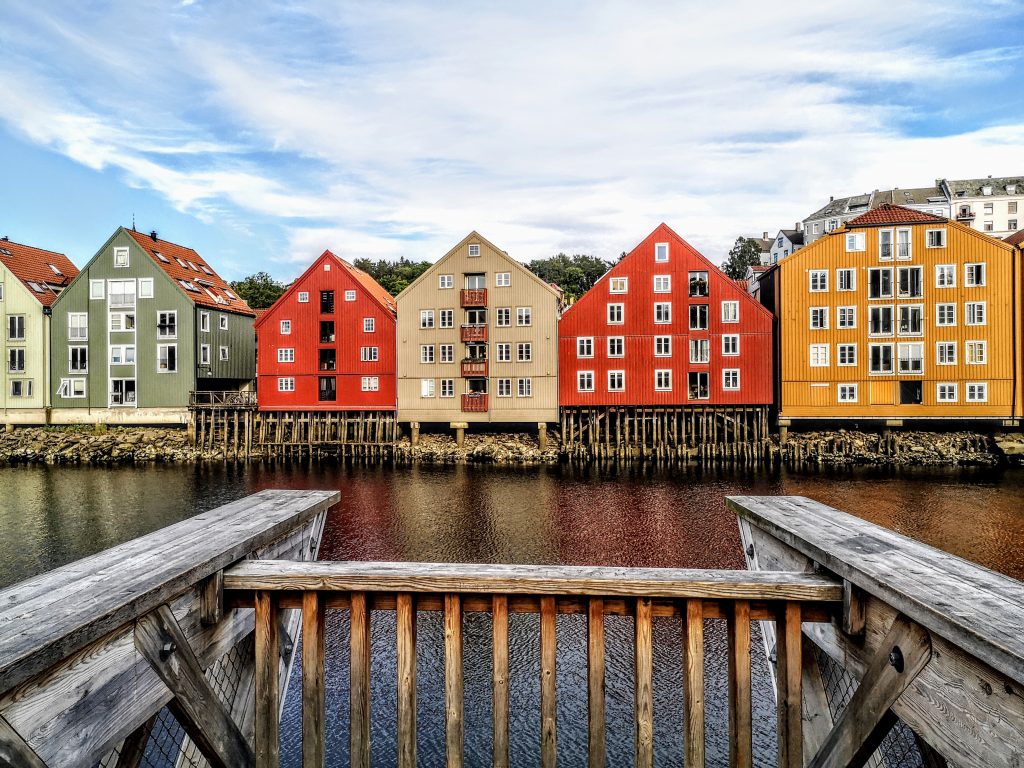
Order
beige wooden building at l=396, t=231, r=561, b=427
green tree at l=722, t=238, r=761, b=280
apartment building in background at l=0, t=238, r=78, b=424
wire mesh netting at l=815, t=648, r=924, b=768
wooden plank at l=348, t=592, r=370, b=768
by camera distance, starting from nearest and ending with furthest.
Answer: wooden plank at l=348, t=592, r=370, b=768 → wire mesh netting at l=815, t=648, r=924, b=768 → beige wooden building at l=396, t=231, r=561, b=427 → apartment building in background at l=0, t=238, r=78, b=424 → green tree at l=722, t=238, r=761, b=280

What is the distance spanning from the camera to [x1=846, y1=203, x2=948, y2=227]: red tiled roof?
32.9 metres

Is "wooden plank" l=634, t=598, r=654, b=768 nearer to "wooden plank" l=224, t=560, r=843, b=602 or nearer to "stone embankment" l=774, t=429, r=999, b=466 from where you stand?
"wooden plank" l=224, t=560, r=843, b=602

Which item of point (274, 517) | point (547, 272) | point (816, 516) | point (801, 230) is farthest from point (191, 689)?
point (801, 230)

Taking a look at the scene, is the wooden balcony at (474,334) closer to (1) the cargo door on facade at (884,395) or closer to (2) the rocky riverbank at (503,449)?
(2) the rocky riverbank at (503,449)

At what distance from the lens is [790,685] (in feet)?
10.6

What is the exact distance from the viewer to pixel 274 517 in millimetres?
4219

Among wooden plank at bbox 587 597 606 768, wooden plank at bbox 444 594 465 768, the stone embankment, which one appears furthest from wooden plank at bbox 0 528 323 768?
the stone embankment

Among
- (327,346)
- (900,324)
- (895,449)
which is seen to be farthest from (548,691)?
(900,324)

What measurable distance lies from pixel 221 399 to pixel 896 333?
44157 millimetres

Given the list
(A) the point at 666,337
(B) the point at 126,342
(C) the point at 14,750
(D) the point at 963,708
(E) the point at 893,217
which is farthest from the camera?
(B) the point at 126,342

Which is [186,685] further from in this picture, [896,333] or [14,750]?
[896,333]

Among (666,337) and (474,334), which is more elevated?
(474,334)

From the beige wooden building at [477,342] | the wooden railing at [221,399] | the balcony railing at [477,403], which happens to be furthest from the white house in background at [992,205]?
the wooden railing at [221,399]

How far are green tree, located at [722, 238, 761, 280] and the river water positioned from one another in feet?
218
